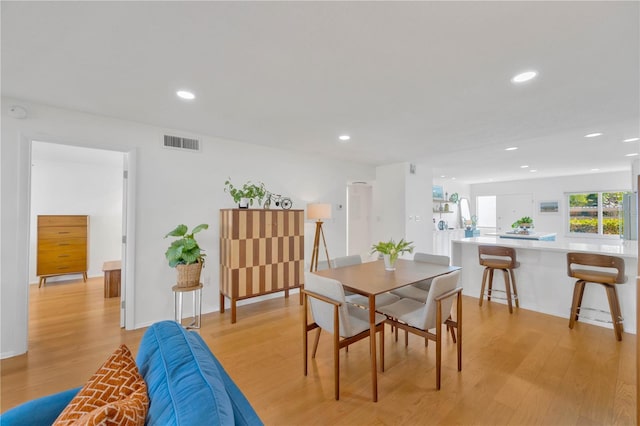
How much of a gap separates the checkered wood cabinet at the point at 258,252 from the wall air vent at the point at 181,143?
93 centimetres

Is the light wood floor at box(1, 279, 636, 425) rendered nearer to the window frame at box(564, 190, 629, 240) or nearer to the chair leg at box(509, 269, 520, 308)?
the chair leg at box(509, 269, 520, 308)

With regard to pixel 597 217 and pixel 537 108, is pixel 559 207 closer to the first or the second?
pixel 597 217

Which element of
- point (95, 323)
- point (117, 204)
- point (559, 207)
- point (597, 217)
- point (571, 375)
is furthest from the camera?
point (559, 207)

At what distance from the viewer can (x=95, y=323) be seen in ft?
11.1

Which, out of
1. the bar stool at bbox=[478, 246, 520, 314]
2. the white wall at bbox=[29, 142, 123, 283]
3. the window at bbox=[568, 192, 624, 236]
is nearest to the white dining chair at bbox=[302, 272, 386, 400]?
the bar stool at bbox=[478, 246, 520, 314]

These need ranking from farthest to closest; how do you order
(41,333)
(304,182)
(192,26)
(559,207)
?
(559,207) → (304,182) → (41,333) → (192,26)

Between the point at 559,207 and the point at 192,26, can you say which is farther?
the point at 559,207

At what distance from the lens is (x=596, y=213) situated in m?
7.22

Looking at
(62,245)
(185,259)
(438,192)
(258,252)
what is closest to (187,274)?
(185,259)

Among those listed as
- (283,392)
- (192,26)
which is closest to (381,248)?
(283,392)

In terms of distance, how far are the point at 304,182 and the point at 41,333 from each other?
12.6ft

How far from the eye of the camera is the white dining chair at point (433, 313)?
2061 mm

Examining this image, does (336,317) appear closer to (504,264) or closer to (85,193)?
(504,264)

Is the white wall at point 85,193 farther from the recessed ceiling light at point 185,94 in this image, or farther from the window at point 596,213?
the window at point 596,213
